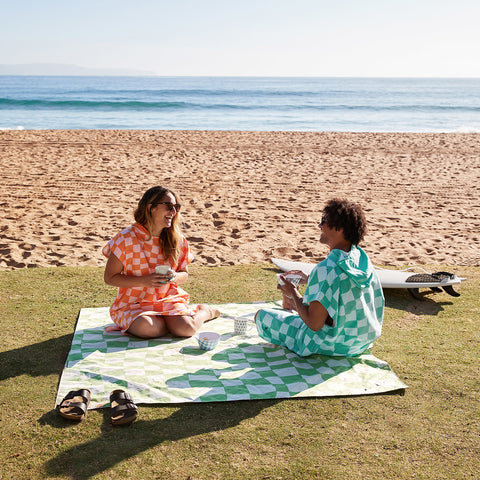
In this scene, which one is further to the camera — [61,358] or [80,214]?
[80,214]

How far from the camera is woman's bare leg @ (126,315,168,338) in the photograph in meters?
4.27

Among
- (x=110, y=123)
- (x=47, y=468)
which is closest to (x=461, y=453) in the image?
(x=47, y=468)

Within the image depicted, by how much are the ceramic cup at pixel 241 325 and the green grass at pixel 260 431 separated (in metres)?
1.05

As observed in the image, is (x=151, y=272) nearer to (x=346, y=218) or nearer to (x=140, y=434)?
(x=140, y=434)

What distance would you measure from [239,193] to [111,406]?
780 centimetres

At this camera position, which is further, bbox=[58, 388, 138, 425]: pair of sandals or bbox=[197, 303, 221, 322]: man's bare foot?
bbox=[197, 303, 221, 322]: man's bare foot

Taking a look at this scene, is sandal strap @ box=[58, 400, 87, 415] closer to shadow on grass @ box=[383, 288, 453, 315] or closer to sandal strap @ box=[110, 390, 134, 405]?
sandal strap @ box=[110, 390, 134, 405]

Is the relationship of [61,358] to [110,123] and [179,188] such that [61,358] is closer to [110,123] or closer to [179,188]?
[179,188]

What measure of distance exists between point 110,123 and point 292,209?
811 inches

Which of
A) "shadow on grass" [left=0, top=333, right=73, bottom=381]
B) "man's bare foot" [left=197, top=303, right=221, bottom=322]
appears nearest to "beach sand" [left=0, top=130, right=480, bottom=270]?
"man's bare foot" [left=197, top=303, right=221, bottom=322]

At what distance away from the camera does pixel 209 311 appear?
15.7ft

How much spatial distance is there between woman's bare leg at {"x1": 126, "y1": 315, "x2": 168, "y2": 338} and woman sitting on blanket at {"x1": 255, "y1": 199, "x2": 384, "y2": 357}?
1.13 m

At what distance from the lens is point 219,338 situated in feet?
13.9

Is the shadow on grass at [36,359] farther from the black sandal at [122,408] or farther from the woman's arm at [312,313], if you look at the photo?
the woman's arm at [312,313]
